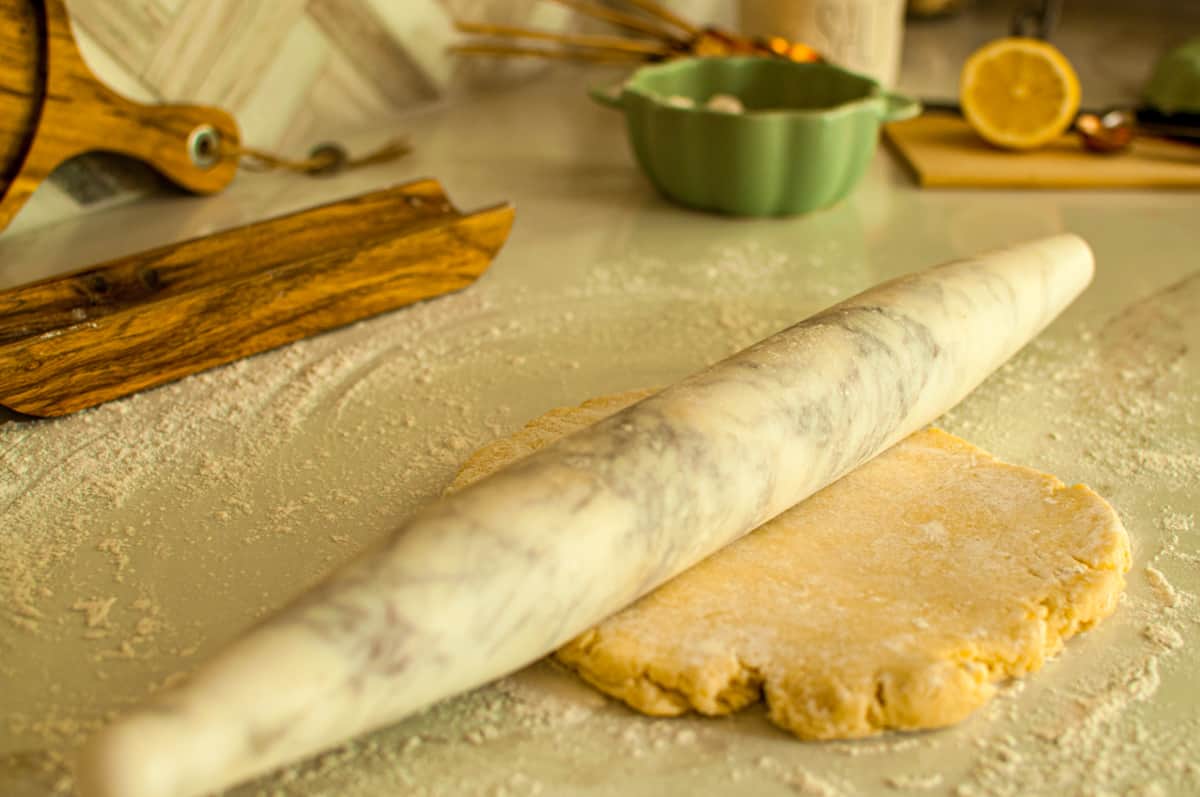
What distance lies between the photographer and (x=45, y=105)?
52.6 inches

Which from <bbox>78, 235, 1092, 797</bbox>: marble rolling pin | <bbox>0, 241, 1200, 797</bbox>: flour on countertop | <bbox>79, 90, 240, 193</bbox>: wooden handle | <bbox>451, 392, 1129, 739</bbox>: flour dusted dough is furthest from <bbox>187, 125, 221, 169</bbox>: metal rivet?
<bbox>78, 235, 1092, 797</bbox>: marble rolling pin

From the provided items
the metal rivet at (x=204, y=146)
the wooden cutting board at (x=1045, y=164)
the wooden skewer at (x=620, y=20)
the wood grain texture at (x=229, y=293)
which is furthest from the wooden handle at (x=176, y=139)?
the wooden cutting board at (x=1045, y=164)

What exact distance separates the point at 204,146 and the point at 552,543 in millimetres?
1180

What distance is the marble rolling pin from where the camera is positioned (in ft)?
1.98

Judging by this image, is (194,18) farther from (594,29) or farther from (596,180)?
(594,29)

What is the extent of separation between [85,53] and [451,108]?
2.57ft

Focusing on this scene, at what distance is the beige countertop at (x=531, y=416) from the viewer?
0.71 metres

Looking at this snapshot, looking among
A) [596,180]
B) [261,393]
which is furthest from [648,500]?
[596,180]

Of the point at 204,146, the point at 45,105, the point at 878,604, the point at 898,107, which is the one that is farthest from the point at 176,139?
the point at 878,604

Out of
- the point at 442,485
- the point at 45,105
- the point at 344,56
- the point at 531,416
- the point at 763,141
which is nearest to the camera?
the point at 442,485

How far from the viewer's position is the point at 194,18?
165 centimetres

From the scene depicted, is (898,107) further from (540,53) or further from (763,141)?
(540,53)

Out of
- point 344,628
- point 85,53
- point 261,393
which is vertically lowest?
point 261,393

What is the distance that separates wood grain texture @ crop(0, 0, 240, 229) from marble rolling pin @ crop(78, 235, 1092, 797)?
0.93 m
